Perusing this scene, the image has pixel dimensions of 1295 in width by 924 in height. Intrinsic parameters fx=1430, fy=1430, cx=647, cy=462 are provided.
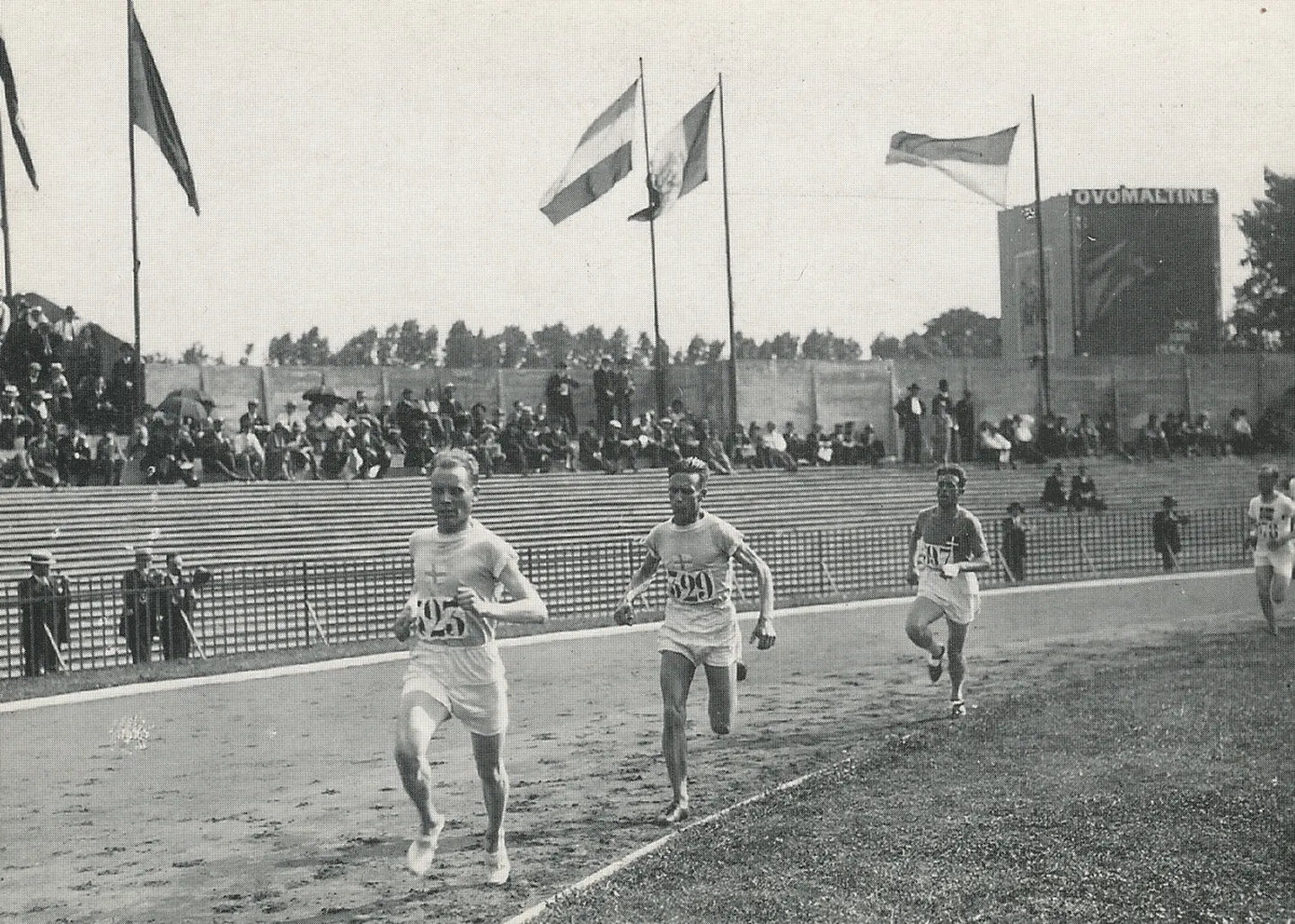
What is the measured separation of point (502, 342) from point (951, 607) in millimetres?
79141

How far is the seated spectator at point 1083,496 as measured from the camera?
31.2 m

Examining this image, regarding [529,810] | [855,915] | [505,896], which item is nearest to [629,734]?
[529,810]

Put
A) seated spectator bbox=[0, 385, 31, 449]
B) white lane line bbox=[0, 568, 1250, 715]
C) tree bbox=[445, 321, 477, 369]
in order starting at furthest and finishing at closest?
tree bbox=[445, 321, 477, 369] < seated spectator bbox=[0, 385, 31, 449] < white lane line bbox=[0, 568, 1250, 715]

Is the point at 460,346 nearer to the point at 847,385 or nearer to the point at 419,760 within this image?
the point at 847,385

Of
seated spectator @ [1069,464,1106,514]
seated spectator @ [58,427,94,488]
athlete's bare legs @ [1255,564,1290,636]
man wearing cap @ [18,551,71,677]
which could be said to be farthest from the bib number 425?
seated spectator @ [1069,464,1106,514]

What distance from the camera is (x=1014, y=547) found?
26.4 meters

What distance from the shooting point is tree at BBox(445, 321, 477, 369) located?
66500 mm

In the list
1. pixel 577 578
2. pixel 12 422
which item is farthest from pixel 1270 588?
pixel 12 422

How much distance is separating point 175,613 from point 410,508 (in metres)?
8.34

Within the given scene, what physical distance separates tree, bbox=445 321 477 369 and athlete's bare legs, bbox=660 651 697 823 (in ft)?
190

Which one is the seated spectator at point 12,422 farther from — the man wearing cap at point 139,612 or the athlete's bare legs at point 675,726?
the athlete's bare legs at point 675,726

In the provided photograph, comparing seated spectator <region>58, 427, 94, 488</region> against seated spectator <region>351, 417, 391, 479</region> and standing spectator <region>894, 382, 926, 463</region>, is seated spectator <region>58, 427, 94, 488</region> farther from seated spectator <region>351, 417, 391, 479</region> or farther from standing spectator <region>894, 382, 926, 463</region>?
standing spectator <region>894, 382, 926, 463</region>

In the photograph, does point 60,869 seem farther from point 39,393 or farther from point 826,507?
point 826,507

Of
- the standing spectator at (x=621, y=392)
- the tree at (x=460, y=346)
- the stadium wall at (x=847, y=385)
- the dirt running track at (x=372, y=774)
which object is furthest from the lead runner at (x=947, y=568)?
the tree at (x=460, y=346)
